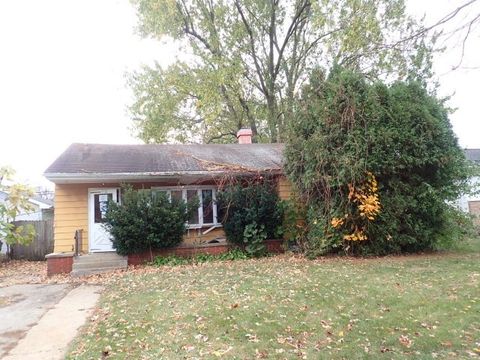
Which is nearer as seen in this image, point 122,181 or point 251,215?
point 251,215

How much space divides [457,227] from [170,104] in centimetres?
1576

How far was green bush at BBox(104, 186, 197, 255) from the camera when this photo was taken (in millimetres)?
10609

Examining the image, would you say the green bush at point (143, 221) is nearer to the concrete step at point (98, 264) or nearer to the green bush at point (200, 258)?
the concrete step at point (98, 264)

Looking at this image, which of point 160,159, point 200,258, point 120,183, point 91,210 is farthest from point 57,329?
point 160,159

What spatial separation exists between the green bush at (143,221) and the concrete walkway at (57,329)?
2.93m

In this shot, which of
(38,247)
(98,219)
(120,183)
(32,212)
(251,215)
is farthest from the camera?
(38,247)

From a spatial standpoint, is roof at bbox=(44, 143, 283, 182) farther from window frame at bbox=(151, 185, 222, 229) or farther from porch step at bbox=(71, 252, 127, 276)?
porch step at bbox=(71, 252, 127, 276)

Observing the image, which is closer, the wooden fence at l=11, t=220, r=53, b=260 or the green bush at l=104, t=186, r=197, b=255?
the green bush at l=104, t=186, r=197, b=255

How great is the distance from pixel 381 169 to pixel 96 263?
8.43m

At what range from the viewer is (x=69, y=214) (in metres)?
12.0

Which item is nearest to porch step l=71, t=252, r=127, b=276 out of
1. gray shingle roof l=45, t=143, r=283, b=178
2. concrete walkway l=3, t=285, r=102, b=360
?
gray shingle roof l=45, t=143, r=283, b=178

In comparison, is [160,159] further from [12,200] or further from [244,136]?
[244,136]

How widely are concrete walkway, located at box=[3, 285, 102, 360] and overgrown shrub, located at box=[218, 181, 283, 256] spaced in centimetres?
501

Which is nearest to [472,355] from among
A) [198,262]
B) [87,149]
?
[198,262]
